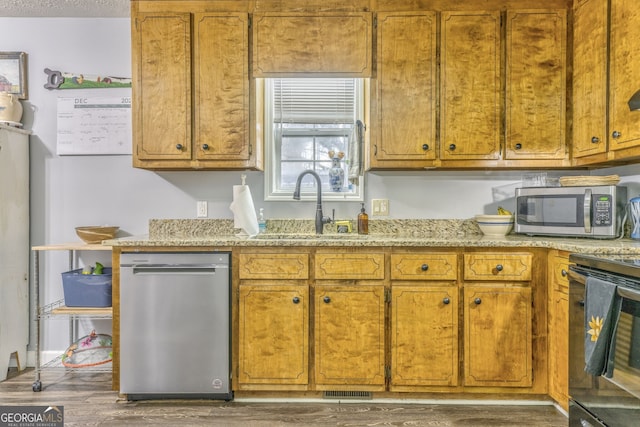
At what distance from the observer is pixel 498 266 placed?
219cm

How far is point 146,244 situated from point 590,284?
2164 mm

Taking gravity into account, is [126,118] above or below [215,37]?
below

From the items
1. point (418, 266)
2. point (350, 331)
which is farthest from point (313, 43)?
point (350, 331)

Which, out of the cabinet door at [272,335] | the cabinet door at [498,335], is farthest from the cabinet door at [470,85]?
the cabinet door at [272,335]

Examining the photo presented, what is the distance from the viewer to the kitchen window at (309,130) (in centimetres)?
288

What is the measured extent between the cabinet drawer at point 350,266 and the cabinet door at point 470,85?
2.89 feet

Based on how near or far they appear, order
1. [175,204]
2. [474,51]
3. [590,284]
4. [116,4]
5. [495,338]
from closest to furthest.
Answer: [590,284], [495,338], [474,51], [116,4], [175,204]

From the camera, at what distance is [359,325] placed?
7.25 feet

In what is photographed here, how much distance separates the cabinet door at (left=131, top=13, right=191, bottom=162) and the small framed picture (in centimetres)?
105

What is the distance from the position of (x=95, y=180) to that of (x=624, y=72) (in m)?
3.48

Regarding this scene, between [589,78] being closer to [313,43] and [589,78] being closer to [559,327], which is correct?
[559,327]

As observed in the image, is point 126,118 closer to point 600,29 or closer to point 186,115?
point 186,115

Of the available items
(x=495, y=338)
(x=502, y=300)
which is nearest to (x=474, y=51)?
(x=502, y=300)

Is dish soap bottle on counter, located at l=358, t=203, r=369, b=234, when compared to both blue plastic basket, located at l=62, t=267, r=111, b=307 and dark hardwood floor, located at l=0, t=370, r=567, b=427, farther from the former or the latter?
blue plastic basket, located at l=62, t=267, r=111, b=307
